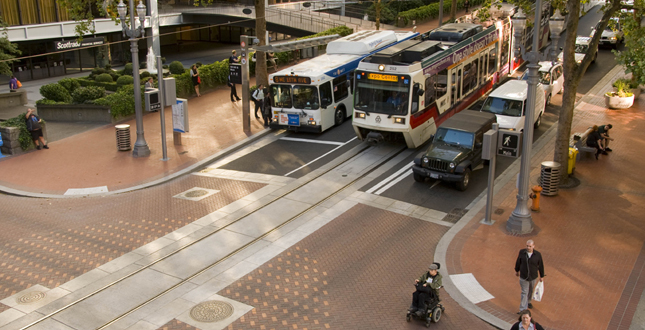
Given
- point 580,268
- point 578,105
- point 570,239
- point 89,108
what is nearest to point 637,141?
point 578,105

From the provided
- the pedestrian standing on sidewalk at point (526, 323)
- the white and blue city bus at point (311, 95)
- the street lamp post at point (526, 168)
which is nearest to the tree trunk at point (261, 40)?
the white and blue city bus at point (311, 95)

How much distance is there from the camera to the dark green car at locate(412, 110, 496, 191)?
18.2m

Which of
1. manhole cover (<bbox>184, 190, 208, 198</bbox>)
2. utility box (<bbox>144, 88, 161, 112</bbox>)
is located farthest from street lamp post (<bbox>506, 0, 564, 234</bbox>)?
utility box (<bbox>144, 88, 161, 112</bbox>)

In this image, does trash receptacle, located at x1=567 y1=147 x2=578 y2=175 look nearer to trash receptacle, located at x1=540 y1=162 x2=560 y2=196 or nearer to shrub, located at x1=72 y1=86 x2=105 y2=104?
trash receptacle, located at x1=540 y1=162 x2=560 y2=196

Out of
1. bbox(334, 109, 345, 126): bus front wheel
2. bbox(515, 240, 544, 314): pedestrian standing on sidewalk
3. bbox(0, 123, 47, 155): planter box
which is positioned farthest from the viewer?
bbox(334, 109, 345, 126): bus front wheel

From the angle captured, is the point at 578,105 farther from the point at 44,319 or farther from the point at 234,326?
the point at 44,319

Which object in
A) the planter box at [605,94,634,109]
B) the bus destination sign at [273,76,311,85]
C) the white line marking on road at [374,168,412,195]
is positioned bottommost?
the white line marking on road at [374,168,412,195]

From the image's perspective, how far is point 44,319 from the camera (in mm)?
12273

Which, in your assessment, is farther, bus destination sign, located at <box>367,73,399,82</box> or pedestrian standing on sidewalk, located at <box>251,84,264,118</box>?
pedestrian standing on sidewalk, located at <box>251,84,264,118</box>

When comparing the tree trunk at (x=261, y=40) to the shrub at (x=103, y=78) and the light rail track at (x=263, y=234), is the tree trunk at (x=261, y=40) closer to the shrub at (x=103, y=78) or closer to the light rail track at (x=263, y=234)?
the shrub at (x=103, y=78)

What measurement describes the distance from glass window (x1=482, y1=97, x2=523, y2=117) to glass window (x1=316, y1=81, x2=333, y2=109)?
19.3 ft

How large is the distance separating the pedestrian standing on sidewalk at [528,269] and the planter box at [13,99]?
2693 cm

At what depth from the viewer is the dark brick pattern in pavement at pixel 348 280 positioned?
12.2 metres

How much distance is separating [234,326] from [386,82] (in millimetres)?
11135
